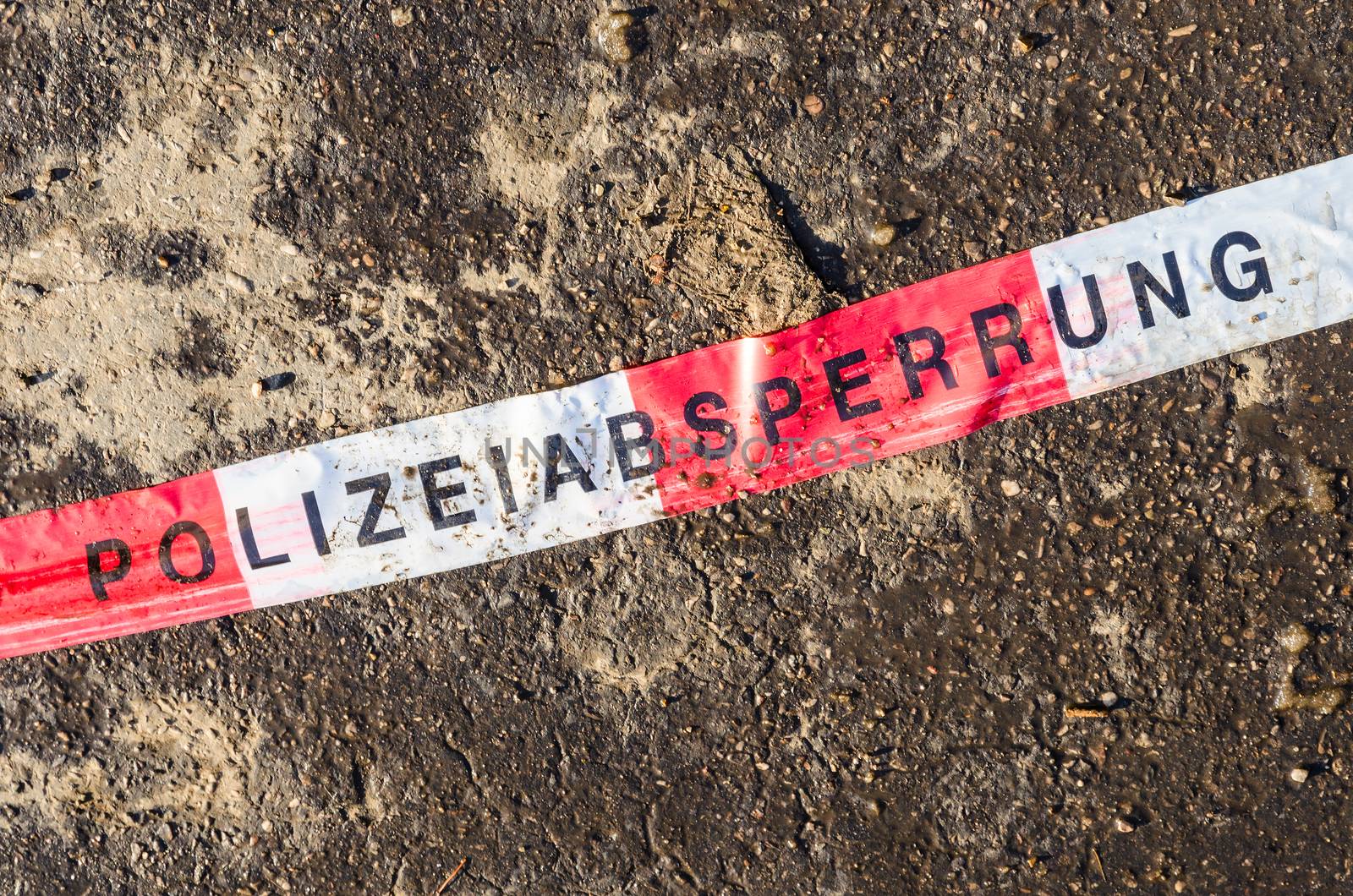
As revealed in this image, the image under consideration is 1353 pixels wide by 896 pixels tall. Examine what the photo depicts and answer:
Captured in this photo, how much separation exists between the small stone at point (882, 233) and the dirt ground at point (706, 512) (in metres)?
0.02

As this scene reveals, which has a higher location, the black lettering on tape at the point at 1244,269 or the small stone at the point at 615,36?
the small stone at the point at 615,36

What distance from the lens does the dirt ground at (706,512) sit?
2180 mm

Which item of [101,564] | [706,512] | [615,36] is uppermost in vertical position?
[615,36]

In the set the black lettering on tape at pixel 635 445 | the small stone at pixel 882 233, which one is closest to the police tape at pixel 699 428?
the black lettering on tape at pixel 635 445

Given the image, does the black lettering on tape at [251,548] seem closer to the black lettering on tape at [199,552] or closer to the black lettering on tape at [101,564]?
the black lettering on tape at [199,552]

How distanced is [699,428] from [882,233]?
31.0 inches

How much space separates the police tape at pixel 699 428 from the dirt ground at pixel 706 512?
8 cm

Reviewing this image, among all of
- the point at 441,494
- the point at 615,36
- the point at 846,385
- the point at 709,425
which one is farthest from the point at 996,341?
the point at 441,494

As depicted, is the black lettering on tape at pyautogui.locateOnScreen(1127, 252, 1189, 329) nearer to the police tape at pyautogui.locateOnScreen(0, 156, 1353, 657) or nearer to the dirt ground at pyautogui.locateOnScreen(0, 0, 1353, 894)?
the police tape at pyautogui.locateOnScreen(0, 156, 1353, 657)

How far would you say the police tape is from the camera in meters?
2.18

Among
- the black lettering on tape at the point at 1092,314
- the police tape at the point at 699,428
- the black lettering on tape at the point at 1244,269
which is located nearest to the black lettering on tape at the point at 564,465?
the police tape at the point at 699,428

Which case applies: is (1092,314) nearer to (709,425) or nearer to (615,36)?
(709,425)

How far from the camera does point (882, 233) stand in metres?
2.19

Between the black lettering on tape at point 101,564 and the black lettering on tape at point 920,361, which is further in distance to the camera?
the black lettering on tape at point 101,564
